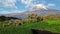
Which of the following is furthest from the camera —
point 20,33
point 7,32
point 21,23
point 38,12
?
point 38,12

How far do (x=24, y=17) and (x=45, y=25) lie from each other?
8.60 feet

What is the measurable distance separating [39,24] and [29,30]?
3230mm

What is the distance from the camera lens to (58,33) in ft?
58.4

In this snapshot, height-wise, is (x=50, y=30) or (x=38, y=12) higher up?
(x=38, y=12)

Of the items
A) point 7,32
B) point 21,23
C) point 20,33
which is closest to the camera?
point 7,32

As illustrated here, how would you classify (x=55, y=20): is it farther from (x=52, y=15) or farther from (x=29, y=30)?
(x=29, y=30)

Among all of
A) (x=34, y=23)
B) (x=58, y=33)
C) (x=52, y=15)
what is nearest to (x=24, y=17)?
(x=34, y=23)

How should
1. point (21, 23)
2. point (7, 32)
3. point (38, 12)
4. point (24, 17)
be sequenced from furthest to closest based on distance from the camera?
point (38, 12)
point (24, 17)
point (21, 23)
point (7, 32)

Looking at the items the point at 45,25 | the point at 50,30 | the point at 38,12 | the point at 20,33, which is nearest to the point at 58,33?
the point at 50,30

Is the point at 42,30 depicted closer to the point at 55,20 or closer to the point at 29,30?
the point at 29,30

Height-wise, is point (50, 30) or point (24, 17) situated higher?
point (24, 17)

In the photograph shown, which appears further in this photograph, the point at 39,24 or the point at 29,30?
the point at 39,24

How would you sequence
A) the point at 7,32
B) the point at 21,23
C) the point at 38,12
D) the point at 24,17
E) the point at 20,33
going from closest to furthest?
the point at 7,32 → the point at 20,33 → the point at 21,23 → the point at 24,17 → the point at 38,12

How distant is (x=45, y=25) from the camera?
20.2m
